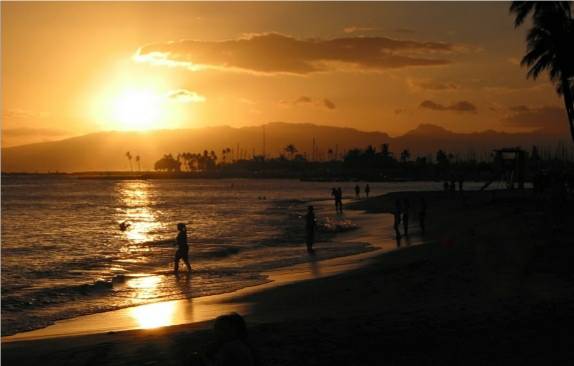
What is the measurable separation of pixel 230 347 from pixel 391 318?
542 centimetres

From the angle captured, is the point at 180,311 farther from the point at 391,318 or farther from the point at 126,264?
the point at 126,264

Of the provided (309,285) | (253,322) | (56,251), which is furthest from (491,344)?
(56,251)

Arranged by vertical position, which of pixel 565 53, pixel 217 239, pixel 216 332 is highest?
pixel 565 53

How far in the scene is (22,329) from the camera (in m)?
12.3

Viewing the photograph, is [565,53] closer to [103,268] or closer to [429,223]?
[429,223]

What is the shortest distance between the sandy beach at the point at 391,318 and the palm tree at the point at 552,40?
18.8m

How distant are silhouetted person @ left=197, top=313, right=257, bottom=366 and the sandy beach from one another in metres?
0.23

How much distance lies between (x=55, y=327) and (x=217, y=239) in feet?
67.8

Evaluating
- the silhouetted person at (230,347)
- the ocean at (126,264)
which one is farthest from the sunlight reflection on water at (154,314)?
the silhouetted person at (230,347)

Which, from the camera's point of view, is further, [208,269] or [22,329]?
[208,269]

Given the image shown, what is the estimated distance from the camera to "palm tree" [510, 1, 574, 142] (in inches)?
1346

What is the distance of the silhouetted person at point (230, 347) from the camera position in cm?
469

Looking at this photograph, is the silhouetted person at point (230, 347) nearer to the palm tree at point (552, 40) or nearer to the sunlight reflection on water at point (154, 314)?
the sunlight reflection on water at point (154, 314)

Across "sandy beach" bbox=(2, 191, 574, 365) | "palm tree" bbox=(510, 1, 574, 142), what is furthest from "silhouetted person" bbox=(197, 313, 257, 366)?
"palm tree" bbox=(510, 1, 574, 142)
